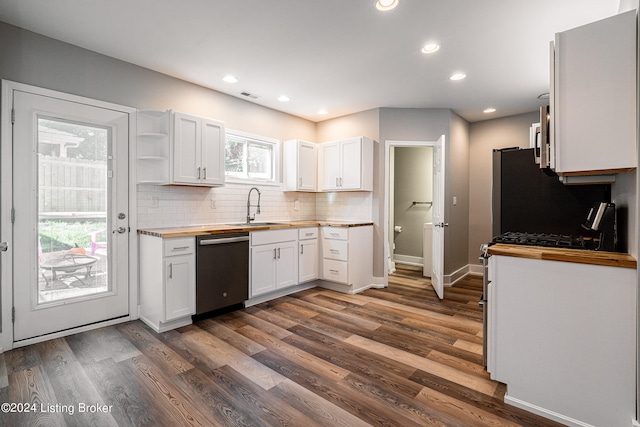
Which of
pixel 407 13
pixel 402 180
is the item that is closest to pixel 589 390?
pixel 407 13

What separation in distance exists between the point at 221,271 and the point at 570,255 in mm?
2903

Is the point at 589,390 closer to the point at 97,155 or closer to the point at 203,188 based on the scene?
the point at 203,188

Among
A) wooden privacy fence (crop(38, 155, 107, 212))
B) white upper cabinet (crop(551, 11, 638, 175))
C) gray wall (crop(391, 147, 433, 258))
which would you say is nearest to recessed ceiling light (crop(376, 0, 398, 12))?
white upper cabinet (crop(551, 11, 638, 175))

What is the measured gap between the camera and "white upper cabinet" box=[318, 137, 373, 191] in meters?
4.35

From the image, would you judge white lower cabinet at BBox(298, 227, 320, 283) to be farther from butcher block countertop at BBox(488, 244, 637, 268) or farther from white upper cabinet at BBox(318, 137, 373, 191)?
butcher block countertop at BBox(488, 244, 637, 268)

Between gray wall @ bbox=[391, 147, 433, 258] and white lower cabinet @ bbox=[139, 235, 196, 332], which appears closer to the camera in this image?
white lower cabinet @ bbox=[139, 235, 196, 332]

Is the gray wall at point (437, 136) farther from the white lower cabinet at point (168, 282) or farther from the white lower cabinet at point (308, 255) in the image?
the white lower cabinet at point (168, 282)

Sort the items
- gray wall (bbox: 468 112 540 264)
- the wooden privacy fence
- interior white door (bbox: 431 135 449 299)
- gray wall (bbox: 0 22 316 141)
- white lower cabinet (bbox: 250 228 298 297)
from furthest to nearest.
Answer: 1. gray wall (bbox: 468 112 540 264)
2. interior white door (bbox: 431 135 449 299)
3. white lower cabinet (bbox: 250 228 298 297)
4. the wooden privacy fence
5. gray wall (bbox: 0 22 316 141)

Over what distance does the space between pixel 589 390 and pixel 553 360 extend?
182 mm

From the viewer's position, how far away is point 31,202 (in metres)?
2.58

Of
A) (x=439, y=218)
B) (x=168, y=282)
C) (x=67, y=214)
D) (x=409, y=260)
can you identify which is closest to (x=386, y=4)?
(x=439, y=218)

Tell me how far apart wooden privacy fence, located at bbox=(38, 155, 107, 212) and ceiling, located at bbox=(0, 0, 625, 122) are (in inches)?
42.8
